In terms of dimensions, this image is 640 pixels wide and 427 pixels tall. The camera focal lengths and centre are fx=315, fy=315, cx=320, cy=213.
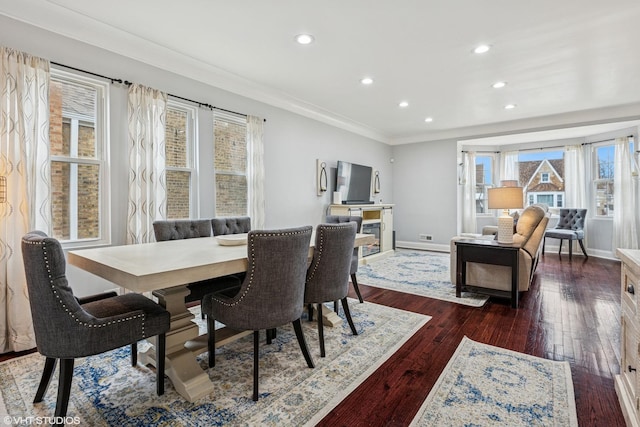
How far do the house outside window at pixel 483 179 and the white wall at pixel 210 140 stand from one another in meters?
2.73

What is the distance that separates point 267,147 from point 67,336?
3468 mm

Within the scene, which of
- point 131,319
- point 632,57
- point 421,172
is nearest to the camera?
point 131,319

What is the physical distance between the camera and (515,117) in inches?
226

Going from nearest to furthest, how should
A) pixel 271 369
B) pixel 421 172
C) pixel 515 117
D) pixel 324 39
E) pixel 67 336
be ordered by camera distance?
pixel 67 336
pixel 271 369
pixel 324 39
pixel 515 117
pixel 421 172

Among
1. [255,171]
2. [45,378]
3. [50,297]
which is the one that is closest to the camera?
[50,297]

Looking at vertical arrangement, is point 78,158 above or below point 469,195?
above

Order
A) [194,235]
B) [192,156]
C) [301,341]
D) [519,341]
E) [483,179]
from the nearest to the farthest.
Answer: [301,341], [519,341], [194,235], [192,156], [483,179]

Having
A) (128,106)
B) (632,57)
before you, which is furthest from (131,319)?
(632,57)

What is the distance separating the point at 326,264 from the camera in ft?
7.52

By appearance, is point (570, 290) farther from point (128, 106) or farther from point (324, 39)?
point (128, 106)

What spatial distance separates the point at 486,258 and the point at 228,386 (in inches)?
116

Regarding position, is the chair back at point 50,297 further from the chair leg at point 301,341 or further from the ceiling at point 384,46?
the ceiling at point 384,46

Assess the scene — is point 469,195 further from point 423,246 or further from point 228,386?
point 228,386

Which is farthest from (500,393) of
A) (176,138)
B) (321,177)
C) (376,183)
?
(376,183)
